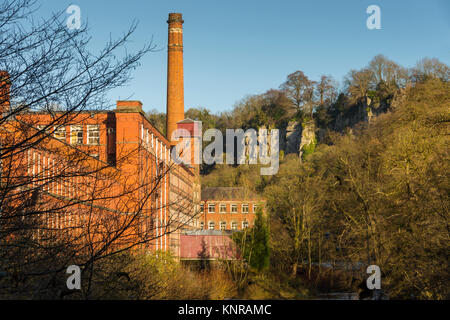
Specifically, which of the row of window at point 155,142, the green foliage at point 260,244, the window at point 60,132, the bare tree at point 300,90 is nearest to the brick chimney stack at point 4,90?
the window at point 60,132

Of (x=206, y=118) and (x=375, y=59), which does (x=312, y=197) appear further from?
(x=206, y=118)

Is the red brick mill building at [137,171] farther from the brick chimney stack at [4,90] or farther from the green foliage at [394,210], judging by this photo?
the green foliage at [394,210]

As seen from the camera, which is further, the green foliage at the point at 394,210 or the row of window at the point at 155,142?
the row of window at the point at 155,142

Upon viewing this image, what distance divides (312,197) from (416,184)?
12.0 meters

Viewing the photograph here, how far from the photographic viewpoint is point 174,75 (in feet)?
149

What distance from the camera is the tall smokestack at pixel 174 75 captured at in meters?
45.4

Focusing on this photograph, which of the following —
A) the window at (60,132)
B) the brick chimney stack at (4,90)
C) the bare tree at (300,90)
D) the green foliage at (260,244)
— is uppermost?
the bare tree at (300,90)

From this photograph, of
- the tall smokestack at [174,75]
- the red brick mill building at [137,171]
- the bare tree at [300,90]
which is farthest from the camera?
the bare tree at [300,90]

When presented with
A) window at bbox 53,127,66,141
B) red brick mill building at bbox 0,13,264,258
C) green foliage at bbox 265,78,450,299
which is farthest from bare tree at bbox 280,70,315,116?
window at bbox 53,127,66,141

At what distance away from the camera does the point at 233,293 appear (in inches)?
1037

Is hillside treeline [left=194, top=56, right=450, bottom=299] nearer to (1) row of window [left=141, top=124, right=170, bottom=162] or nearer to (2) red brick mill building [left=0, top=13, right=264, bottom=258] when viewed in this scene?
(2) red brick mill building [left=0, top=13, right=264, bottom=258]

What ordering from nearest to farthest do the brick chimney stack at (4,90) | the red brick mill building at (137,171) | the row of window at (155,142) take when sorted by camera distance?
the brick chimney stack at (4,90)
the red brick mill building at (137,171)
the row of window at (155,142)

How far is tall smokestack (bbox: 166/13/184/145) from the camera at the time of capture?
4541 cm

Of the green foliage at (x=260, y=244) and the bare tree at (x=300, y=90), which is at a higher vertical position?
the bare tree at (x=300, y=90)
